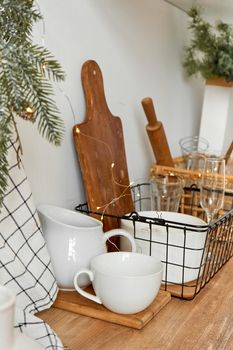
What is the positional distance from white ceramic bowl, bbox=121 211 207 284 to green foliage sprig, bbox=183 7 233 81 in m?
0.63

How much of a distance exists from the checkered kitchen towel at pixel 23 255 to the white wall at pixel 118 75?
12 cm

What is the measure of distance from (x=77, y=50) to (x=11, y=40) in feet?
1.45

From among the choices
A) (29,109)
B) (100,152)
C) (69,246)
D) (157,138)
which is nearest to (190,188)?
(157,138)

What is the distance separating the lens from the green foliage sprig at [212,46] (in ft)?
4.36

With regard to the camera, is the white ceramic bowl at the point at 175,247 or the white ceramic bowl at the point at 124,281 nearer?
the white ceramic bowl at the point at 124,281

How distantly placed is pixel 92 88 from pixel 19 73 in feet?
1.60

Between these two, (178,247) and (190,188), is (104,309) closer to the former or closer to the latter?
(178,247)

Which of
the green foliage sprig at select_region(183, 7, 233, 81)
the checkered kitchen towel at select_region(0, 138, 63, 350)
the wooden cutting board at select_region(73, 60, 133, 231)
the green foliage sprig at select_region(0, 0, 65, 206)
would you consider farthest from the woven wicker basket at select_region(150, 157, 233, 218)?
the green foliage sprig at select_region(0, 0, 65, 206)

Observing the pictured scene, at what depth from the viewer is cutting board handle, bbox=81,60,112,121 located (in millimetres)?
956

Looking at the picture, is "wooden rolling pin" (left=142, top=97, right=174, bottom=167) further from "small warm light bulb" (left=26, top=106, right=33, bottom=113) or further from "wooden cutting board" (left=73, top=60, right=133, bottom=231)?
"small warm light bulb" (left=26, top=106, right=33, bottom=113)

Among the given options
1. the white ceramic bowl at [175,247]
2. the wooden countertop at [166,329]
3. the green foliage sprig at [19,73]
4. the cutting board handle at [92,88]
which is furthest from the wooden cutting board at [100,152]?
the green foliage sprig at [19,73]

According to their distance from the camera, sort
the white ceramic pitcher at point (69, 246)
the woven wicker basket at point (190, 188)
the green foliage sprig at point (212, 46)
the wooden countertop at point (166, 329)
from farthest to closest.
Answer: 1. the green foliage sprig at point (212, 46)
2. the woven wicker basket at point (190, 188)
3. the white ceramic pitcher at point (69, 246)
4. the wooden countertop at point (166, 329)

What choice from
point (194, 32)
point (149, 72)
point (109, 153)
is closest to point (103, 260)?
point (109, 153)

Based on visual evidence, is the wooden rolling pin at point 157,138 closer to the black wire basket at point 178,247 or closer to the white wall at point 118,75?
the white wall at point 118,75
